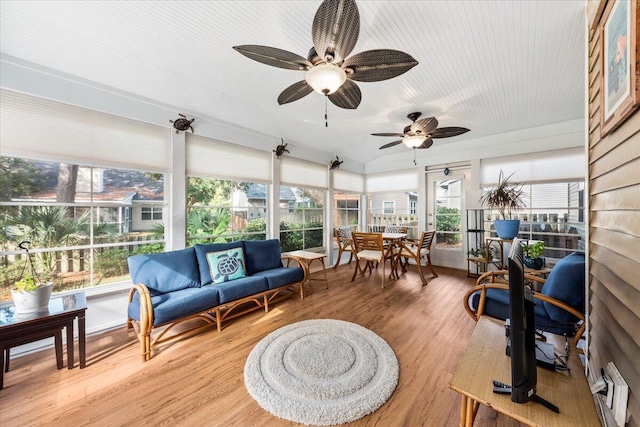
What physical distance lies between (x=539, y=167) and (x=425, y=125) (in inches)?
108

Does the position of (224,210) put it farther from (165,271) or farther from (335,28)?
(335,28)

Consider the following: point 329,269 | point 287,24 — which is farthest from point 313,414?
point 329,269

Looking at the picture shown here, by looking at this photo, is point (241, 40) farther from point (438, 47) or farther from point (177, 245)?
point (177, 245)

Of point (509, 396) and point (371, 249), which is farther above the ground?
point (371, 249)

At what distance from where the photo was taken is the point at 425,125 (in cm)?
308

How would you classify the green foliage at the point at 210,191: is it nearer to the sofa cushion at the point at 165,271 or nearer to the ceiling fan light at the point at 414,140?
the sofa cushion at the point at 165,271

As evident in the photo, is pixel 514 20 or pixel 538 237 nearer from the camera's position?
pixel 514 20

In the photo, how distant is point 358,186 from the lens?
244 inches

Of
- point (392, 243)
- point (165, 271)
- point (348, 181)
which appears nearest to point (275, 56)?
point (165, 271)

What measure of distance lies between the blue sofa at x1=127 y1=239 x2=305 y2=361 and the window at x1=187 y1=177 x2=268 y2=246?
0.56 meters

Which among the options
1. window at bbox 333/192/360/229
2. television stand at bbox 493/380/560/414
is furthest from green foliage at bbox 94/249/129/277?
window at bbox 333/192/360/229

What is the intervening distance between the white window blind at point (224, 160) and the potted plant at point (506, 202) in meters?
3.83

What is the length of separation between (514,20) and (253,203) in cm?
375

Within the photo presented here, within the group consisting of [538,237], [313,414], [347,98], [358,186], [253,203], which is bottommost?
Answer: [313,414]
